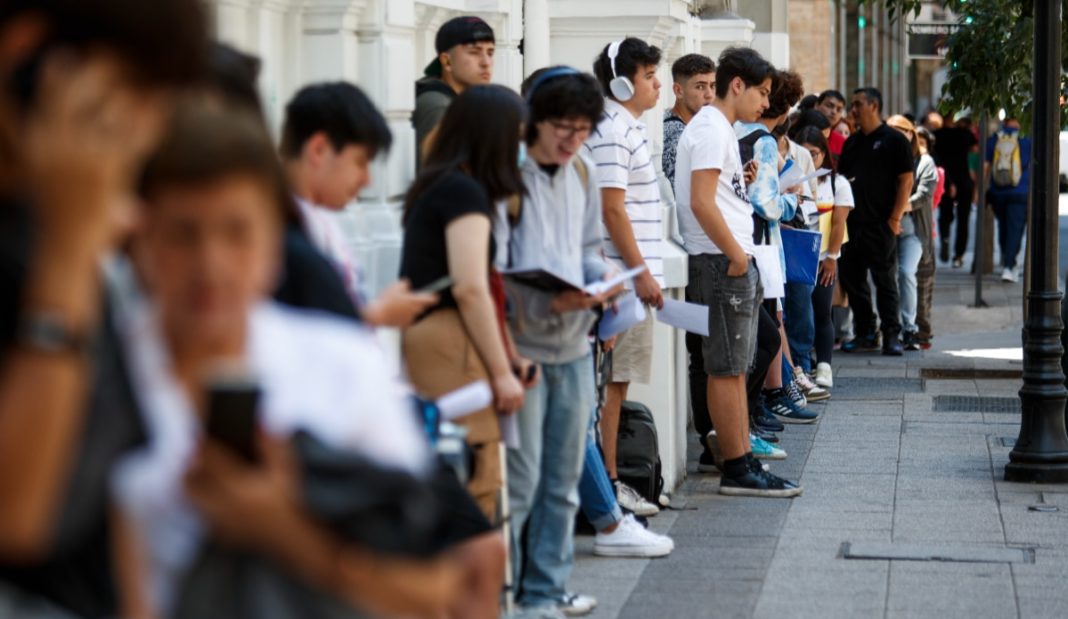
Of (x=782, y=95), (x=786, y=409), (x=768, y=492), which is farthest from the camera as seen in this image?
(x=786, y=409)

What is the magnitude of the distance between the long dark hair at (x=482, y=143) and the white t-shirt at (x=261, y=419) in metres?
2.96

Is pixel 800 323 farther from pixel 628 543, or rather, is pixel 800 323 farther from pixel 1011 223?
pixel 1011 223

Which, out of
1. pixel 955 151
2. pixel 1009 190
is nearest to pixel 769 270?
pixel 1009 190

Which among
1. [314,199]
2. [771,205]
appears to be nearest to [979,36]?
[771,205]

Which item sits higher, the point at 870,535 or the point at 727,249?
the point at 727,249

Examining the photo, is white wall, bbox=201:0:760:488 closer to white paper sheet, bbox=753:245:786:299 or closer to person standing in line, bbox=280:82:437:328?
person standing in line, bbox=280:82:437:328

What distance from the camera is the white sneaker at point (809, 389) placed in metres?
12.5

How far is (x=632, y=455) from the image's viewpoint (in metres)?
8.15

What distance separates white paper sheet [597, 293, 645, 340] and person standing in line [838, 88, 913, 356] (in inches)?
304

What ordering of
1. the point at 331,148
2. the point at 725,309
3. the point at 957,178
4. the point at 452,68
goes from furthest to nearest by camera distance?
the point at 957,178 < the point at 725,309 < the point at 452,68 < the point at 331,148

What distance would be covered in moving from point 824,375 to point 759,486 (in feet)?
13.3

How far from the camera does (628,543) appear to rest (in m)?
7.50

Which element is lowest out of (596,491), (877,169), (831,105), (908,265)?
(596,491)

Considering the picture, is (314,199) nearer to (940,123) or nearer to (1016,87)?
(1016,87)
